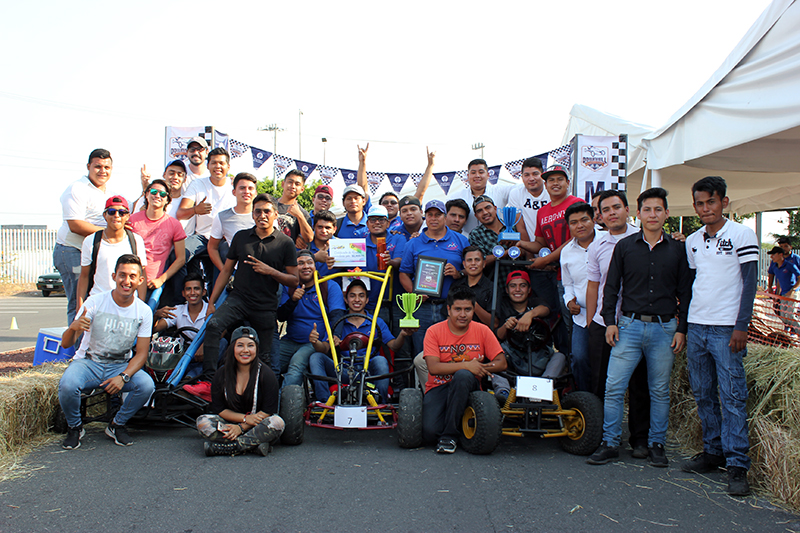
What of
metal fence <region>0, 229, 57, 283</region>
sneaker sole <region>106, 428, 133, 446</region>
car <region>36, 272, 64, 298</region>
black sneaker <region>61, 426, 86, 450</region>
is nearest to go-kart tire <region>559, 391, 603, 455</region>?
sneaker sole <region>106, 428, 133, 446</region>

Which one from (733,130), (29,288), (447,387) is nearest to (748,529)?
(447,387)

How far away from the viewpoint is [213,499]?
3.59m

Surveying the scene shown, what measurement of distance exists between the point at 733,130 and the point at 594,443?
3372 mm

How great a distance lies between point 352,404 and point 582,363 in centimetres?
224

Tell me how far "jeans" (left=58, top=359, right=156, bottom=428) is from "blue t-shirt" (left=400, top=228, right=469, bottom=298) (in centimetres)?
298

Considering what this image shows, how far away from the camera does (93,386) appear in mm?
4902

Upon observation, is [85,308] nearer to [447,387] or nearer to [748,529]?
[447,387]

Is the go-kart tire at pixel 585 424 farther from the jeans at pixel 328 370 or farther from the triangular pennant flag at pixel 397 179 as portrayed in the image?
the triangular pennant flag at pixel 397 179

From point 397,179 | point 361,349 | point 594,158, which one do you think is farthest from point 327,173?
point 361,349

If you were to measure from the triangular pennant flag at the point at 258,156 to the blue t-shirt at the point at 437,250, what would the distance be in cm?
483

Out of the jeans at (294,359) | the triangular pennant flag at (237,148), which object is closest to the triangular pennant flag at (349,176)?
the triangular pennant flag at (237,148)

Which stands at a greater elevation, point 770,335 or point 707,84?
point 707,84

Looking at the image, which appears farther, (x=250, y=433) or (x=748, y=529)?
(x=250, y=433)

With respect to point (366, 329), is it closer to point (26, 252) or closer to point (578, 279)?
point (578, 279)
